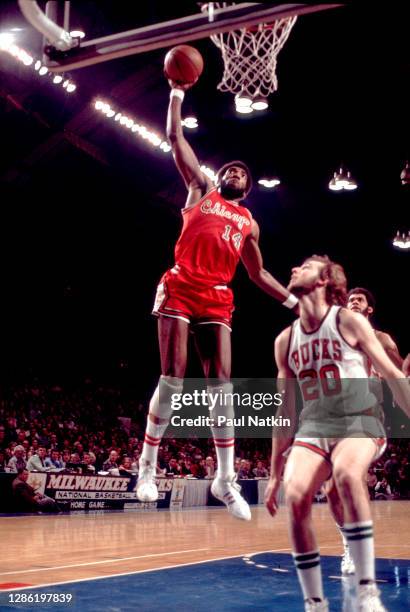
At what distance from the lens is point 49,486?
14.0 metres

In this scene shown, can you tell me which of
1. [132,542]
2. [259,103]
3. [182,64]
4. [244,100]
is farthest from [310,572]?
[259,103]

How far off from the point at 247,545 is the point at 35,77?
9.06m

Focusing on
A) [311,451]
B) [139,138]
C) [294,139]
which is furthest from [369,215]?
[311,451]

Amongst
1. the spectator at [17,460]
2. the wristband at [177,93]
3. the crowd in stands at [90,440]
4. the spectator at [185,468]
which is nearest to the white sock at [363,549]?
the wristband at [177,93]

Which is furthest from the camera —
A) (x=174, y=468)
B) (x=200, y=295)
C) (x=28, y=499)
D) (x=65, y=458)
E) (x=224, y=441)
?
(x=174, y=468)

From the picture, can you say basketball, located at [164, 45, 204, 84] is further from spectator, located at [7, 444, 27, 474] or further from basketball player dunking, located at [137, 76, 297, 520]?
spectator, located at [7, 444, 27, 474]

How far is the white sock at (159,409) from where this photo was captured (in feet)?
15.4

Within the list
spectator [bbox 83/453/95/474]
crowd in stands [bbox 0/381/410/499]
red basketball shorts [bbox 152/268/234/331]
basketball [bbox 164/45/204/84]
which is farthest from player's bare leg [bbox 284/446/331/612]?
spectator [bbox 83/453/95/474]

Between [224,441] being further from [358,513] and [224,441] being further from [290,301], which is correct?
[358,513]

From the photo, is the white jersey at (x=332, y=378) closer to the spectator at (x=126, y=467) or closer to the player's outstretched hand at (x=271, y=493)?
the player's outstretched hand at (x=271, y=493)

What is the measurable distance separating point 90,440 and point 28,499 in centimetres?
375

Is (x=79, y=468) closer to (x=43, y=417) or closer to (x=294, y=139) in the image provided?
(x=43, y=417)

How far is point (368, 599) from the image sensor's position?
3.77m

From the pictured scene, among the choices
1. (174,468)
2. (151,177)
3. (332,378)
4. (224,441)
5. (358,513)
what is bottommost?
(358,513)
